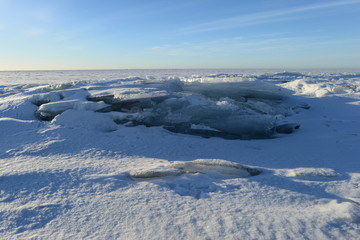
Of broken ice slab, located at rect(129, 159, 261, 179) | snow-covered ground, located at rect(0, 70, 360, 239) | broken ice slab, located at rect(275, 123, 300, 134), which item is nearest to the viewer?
snow-covered ground, located at rect(0, 70, 360, 239)

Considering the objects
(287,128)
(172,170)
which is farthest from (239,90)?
(172,170)

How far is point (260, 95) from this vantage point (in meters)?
5.40

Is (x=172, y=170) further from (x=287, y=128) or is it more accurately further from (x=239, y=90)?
(x=239, y=90)

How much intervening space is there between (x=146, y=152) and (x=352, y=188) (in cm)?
200

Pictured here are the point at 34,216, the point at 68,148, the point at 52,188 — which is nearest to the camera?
the point at 34,216

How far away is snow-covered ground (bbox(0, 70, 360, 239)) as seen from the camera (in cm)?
144

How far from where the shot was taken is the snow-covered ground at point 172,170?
1.44m

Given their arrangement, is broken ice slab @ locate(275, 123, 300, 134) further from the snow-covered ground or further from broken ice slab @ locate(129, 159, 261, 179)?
broken ice slab @ locate(129, 159, 261, 179)

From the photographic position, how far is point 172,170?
85.2 inches

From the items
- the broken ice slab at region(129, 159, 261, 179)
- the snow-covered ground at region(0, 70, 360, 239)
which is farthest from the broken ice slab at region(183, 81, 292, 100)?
the broken ice slab at region(129, 159, 261, 179)

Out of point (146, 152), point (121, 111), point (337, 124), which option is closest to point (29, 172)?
point (146, 152)

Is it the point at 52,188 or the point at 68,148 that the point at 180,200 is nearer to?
the point at 52,188

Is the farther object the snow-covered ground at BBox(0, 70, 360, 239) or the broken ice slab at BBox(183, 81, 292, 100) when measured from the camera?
the broken ice slab at BBox(183, 81, 292, 100)

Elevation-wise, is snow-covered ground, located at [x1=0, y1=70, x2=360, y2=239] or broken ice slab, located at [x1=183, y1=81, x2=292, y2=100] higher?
broken ice slab, located at [x1=183, y1=81, x2=292, y2=100]
